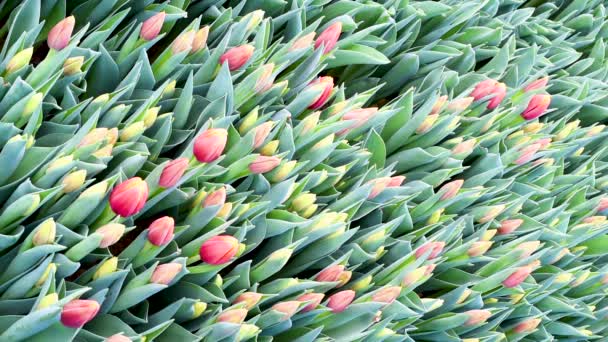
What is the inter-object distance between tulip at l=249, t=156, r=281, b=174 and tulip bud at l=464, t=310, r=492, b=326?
17.5 inches

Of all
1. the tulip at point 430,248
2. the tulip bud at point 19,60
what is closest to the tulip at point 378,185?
the tulip at point 430,248

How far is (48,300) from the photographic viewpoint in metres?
0.85

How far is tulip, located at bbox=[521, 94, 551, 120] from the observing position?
4.93ft

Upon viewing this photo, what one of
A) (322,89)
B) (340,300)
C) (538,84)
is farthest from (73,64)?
(538,84)

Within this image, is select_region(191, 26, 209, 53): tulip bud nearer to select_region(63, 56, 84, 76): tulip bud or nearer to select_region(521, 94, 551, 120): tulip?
select_region(63, 56, 84, 76): tulip bud

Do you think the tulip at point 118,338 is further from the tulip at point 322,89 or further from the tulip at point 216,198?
the tulip at point 322,89

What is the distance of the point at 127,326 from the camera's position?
944 millimetres

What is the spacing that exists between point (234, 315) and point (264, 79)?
37cm

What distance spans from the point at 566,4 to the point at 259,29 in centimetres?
108

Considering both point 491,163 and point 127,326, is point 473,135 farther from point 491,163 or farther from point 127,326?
point 127,326

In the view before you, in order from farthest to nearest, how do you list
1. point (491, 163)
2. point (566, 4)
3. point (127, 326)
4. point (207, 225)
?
1. point (566, 4)
2. point (491, 163)
3. point (207, 225)
4. point (127, 326)

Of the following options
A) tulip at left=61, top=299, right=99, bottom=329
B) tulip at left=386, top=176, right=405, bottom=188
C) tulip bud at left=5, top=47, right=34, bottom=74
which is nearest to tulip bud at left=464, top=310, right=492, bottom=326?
tulip at left=386, top=176, right=405, bottom=188

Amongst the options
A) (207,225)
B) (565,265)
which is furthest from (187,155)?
(565,265)

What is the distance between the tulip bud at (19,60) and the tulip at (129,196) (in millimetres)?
226
